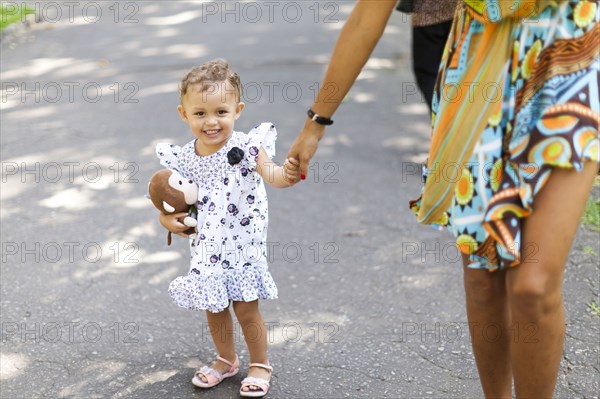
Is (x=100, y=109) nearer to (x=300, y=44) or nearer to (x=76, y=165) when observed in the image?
(x=76, y=165)

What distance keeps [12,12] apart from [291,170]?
7206mm

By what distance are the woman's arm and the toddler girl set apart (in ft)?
1.35

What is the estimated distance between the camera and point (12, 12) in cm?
905

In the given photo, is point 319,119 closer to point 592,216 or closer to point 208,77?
point 208,77

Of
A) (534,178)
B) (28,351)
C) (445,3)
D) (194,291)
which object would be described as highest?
(445,3)

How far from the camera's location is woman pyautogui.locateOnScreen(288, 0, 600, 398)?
217 cm

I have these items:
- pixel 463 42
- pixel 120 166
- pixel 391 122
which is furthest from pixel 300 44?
pixel 463 42

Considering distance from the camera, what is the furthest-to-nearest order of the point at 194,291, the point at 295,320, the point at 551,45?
the point at 295,320 → the point at 194,291 → the point at 551,45

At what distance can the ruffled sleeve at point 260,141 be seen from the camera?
2.99 metres

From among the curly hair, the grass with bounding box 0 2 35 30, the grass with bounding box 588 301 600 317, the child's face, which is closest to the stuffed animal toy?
the child's face

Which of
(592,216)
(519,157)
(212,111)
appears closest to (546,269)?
(519,157)

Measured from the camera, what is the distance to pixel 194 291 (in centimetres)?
305

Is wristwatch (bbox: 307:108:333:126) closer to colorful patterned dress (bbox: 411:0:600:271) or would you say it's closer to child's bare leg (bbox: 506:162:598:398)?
colorful patterned dress (bbox: 411:0:600:271)

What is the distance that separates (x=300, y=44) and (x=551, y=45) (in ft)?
21.9
